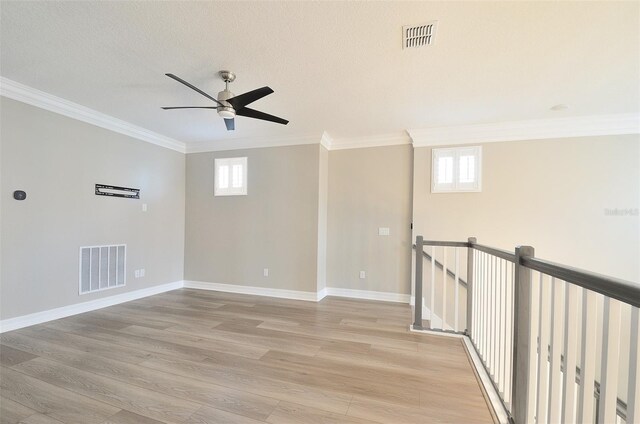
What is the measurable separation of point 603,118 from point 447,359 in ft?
12.1

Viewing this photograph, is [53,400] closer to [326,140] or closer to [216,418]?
[216,418]

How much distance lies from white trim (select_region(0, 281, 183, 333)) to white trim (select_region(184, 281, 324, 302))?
48 centimetres

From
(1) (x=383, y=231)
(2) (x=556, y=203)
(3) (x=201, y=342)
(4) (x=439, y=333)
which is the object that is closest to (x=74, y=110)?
(3) (x=201, y=342)

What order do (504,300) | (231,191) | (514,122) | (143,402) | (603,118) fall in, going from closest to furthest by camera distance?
(143,402) < (504,300) < (603,118) < (514,122) < (231,191)

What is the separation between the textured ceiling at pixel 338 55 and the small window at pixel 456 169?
2.10 feet

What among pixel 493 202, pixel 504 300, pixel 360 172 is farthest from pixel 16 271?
pixel 493 202

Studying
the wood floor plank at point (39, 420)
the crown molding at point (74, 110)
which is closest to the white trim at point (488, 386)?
the wood floor plank at point (39, 420)

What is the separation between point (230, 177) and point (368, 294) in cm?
317

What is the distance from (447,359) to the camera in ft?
7.89

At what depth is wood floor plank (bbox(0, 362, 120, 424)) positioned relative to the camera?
169 centimetres

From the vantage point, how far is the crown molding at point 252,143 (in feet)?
14.1

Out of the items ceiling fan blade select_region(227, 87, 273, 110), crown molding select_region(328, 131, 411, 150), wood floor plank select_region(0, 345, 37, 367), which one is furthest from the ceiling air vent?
wood floor plank select_region(0, 345, 37, 367)

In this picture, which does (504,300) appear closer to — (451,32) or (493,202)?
(451,32)

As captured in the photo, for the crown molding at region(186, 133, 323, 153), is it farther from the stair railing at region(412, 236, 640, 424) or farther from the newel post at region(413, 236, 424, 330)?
the stair railing at region(412, 236, 640, 424)
